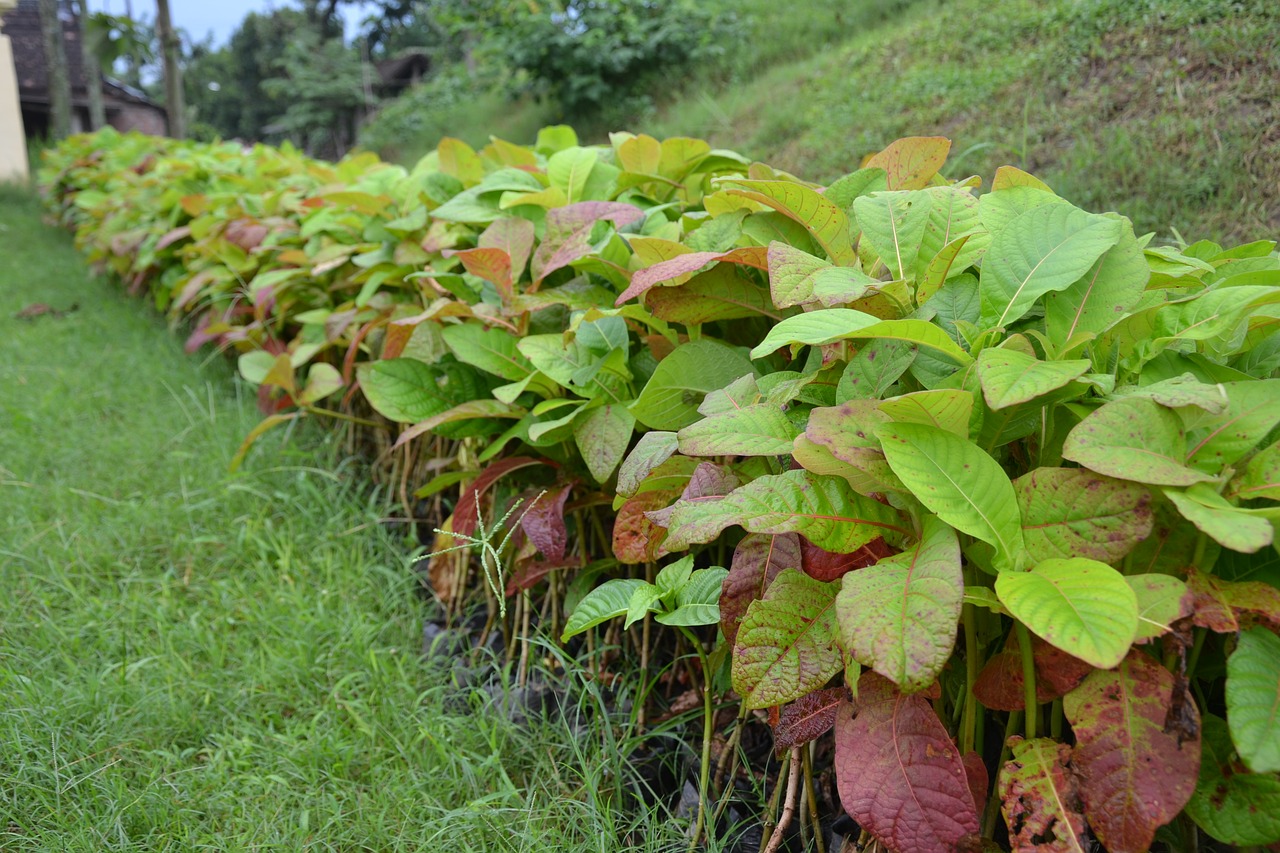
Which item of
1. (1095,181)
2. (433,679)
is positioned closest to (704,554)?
(433,679)

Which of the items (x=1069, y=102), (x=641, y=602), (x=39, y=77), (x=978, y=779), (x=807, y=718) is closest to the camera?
(x=978, y=779)

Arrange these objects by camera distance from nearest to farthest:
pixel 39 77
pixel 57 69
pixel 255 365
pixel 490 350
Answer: pixel 490 350
pixel 255 365
pixel 57 69
pixel 39 77

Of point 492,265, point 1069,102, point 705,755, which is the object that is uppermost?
point 1069,102

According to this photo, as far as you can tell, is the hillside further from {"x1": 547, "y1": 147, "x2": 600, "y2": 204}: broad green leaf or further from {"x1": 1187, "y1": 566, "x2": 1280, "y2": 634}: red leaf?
{"x1": 1187, "y1": 566, "x2": 1280, "y2": 634}: red leaf

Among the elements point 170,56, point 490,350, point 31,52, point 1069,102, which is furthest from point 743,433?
point 31,52

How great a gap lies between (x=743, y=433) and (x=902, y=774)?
0.41 meters

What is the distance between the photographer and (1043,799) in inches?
34.5

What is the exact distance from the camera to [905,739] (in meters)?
0.97

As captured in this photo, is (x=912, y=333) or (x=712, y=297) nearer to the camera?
(x=912, y=333)

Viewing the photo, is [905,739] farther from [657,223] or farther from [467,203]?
[467,203]

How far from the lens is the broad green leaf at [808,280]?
1019 millimetres

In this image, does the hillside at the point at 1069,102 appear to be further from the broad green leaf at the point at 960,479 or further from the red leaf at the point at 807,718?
the red leaf at the point at 807,718

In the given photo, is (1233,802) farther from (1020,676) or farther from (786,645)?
(786,645)

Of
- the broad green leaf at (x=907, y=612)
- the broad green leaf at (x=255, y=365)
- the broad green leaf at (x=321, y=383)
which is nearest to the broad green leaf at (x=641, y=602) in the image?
the broad green leaf at (x=907, y=612)
